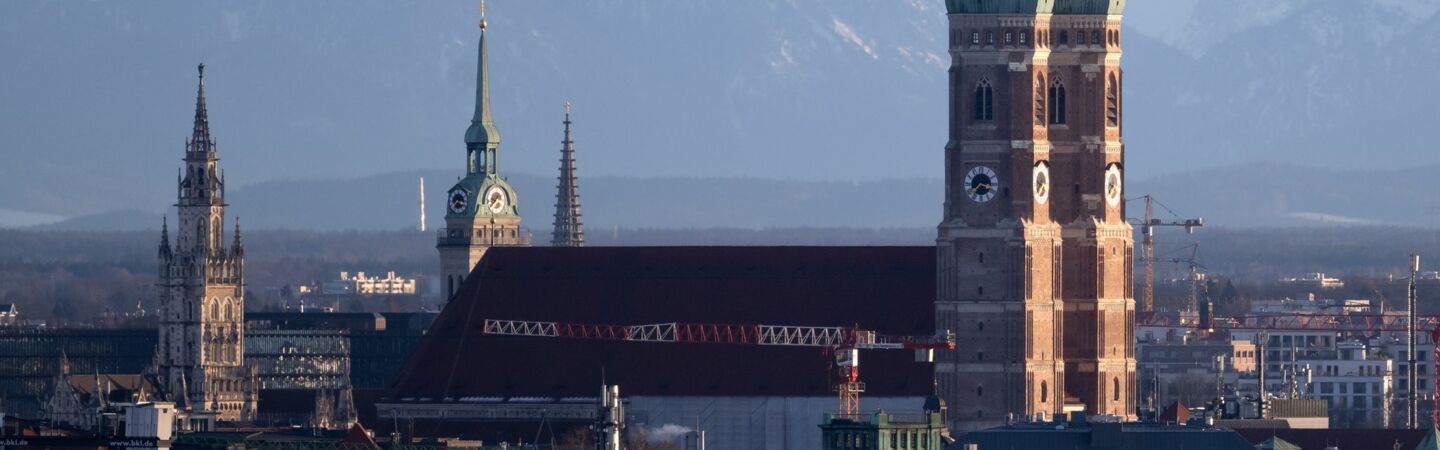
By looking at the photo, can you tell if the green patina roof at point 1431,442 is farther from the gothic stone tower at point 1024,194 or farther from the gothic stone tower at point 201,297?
the gothic stone tower at point 201,297

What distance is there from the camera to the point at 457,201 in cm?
17612

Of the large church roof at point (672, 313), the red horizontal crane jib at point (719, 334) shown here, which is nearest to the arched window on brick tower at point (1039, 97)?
the large church roof at point (672, 313)

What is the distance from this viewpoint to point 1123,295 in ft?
476

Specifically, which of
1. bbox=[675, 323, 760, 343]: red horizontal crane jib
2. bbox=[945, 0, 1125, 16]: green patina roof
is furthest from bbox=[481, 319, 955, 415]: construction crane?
bbox=[945, 0, 1125, 16]: green patina roof

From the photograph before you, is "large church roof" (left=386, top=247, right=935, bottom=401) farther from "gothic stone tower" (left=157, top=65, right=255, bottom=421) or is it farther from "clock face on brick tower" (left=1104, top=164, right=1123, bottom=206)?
"gothic stone tower" (left=157, top=65, right=255, bottom=421)

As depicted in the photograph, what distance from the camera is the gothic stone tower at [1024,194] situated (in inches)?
5581

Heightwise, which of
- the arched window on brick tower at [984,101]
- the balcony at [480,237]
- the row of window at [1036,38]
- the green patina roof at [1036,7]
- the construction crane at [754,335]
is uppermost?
the green patina roof at [1036,7]

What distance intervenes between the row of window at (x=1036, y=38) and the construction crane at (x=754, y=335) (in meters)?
7.38

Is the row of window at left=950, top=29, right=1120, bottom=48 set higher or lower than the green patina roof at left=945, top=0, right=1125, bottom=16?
lower

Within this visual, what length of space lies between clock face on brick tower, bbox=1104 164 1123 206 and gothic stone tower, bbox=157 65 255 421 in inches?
1317

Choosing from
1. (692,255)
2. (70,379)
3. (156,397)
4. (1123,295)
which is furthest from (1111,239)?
(70,379)

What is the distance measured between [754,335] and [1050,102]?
11.0 m

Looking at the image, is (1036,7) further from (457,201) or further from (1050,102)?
(457,201)

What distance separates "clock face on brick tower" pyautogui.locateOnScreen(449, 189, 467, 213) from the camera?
176m
